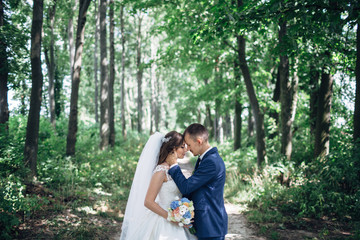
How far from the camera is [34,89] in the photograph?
7730 millimetres

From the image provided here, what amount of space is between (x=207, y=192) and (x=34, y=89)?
21.5 ft

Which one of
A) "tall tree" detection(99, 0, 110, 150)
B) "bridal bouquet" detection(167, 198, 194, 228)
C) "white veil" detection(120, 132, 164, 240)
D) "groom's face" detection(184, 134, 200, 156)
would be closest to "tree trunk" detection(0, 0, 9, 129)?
"tall tree" detection(99, 0, 110, 150)

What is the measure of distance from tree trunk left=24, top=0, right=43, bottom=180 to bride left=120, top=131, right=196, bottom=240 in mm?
5379

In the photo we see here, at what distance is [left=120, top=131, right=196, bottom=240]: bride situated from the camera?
3.31 metres

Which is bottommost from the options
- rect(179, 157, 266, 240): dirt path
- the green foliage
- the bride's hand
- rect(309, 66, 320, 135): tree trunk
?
rect(179, 157, 266, 240): dirt path

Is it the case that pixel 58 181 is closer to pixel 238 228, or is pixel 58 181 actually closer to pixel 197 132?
pixel 238 228

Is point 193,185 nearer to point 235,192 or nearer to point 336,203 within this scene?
point 336,203

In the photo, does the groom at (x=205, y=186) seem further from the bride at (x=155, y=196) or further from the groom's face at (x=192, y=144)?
the bride at (x=155, y=196)

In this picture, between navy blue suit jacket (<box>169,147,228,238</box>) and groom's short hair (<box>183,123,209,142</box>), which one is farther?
groom's short hair (<box>183,123,209,142</box>)

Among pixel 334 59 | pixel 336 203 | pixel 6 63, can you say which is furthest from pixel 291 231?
pixel 6 63

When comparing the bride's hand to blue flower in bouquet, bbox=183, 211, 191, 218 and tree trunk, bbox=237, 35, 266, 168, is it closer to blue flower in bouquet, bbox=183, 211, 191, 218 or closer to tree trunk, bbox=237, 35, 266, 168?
blue flower in bouquet, bbox=183, 211, 191, 218

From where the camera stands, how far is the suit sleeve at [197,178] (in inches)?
125

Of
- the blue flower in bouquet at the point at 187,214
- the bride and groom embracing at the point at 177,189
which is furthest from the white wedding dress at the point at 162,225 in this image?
the blue flower in bouquet at the point at 187,214

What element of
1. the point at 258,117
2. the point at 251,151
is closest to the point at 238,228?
the point at 258,117
